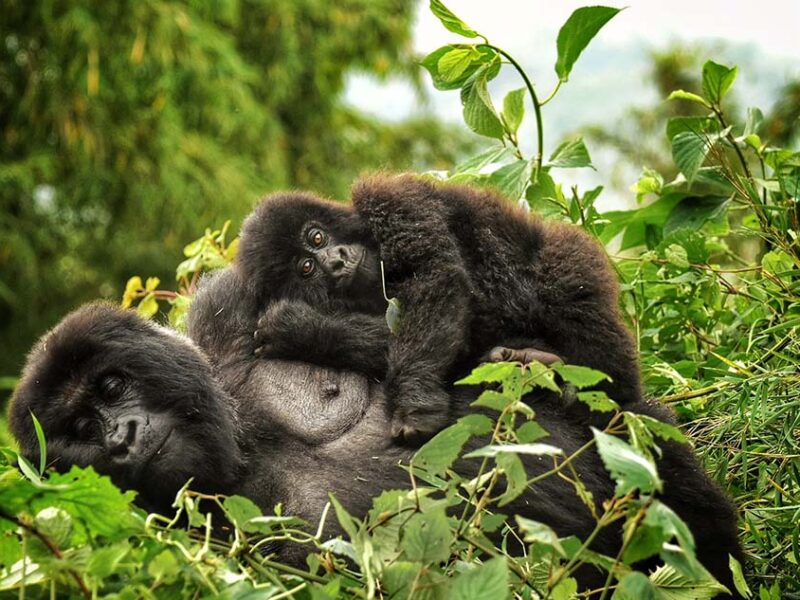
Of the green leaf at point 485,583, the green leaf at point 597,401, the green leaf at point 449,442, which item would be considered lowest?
the green leaf at point 485,583

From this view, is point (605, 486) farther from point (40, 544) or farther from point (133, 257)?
point (133, 257)

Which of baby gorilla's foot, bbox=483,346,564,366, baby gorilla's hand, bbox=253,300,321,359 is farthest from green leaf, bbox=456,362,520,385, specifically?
baby gorilla's hand, bbox=253,300,321,359

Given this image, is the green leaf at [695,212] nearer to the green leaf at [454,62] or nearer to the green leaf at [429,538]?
the green leaf at [454,62]

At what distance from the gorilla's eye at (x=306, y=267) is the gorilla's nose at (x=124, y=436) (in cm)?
66

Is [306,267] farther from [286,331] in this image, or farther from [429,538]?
[429,538]

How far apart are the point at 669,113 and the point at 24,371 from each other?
599cm

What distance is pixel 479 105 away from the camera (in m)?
2.52

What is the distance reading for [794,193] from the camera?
2.51 m

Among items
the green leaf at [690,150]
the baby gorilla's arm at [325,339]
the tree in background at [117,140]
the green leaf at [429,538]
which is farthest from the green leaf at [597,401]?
the tree in background at [117,140]

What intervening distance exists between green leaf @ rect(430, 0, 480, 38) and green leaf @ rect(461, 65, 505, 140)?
92 millimetres

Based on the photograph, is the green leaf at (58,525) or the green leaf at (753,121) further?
the green leaf at (753,121)

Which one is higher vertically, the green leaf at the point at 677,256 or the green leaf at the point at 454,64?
the green leaf at the point at 454,64

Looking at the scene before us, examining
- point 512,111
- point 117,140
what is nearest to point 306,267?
point 512,111

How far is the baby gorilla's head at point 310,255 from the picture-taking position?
2576 mm
